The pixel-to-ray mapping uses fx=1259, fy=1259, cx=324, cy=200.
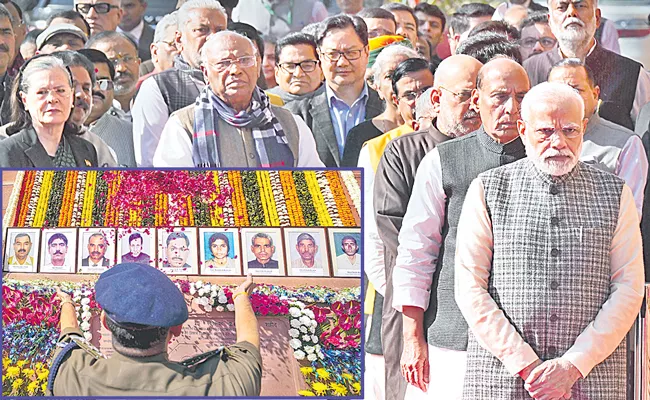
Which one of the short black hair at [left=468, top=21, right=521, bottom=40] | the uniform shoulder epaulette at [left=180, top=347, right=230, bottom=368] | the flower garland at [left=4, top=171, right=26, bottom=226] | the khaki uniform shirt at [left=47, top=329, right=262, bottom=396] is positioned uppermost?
the short black hair at [left=468, top=21, right=521, bottom=40]

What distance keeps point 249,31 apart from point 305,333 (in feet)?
7.26

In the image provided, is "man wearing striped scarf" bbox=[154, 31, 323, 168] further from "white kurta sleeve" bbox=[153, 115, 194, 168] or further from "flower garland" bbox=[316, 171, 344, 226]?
"flower garland" bbox=[316, 171, 344, 226]

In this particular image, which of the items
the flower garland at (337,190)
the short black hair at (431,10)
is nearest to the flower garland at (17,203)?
the flower garland at (337,190)

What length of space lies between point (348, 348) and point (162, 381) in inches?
31.5

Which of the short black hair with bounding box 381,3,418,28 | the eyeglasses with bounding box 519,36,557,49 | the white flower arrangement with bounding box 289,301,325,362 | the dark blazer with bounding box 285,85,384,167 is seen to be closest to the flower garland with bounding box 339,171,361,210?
the white flower arrangement with bounding box 289,301,325,362

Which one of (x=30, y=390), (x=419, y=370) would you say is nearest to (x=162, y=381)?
(x=30, y=390)

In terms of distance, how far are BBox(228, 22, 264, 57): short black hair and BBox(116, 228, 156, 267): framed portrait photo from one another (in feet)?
6.24

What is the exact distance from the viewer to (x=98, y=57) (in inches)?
257

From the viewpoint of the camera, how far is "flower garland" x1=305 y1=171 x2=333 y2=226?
5016 millimetres

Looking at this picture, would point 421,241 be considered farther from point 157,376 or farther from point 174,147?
point 174,147

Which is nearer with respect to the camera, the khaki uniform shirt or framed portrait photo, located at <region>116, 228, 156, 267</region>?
the khaki uniform shirt

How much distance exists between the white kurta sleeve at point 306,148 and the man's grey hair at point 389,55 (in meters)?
0.51

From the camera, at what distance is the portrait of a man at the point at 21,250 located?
16.2 ft

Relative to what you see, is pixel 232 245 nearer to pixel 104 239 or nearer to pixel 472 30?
pixel 104 239
